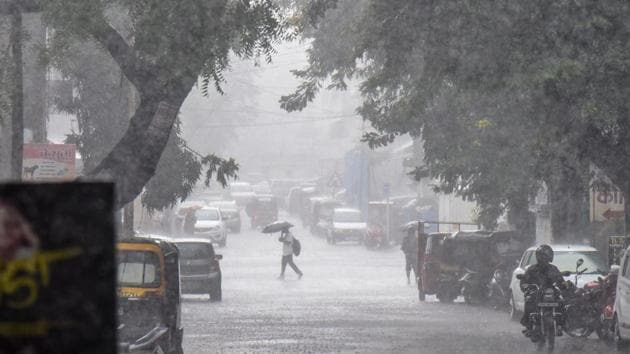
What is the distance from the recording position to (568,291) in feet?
64.1

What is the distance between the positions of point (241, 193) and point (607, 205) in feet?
224

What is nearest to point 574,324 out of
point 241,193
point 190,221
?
point 190,221

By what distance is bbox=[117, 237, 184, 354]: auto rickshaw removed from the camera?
16.5 meters

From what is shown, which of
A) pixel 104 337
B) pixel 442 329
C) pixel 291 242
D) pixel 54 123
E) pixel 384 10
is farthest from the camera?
pixel 54 123

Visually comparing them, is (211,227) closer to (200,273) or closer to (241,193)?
(200,273)

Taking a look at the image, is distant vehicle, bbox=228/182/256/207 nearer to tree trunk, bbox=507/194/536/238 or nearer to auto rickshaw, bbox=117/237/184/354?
tree trunk, bbox=507/194/536/238

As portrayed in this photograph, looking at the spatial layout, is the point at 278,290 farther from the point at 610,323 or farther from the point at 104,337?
the point at 104,337

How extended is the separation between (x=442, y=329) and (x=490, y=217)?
42.1ft

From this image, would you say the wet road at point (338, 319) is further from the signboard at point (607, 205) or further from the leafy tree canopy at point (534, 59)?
the signboard at point (607, 205)

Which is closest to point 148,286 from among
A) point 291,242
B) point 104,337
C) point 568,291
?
point 568,291

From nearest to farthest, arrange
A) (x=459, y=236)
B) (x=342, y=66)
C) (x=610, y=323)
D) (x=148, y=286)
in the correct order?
(x=148, y=286) → (x=610, y=323) → (x=459, y=236) → (x=342, y=66)

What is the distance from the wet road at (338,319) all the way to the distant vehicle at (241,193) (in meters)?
49.8

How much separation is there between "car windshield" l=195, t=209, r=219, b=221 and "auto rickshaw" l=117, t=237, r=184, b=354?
4435 centimetres

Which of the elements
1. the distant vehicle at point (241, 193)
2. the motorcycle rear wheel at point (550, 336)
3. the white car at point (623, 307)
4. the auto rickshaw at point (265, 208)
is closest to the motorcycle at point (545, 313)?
the motorcycle rear wheel at point (550, 336)
